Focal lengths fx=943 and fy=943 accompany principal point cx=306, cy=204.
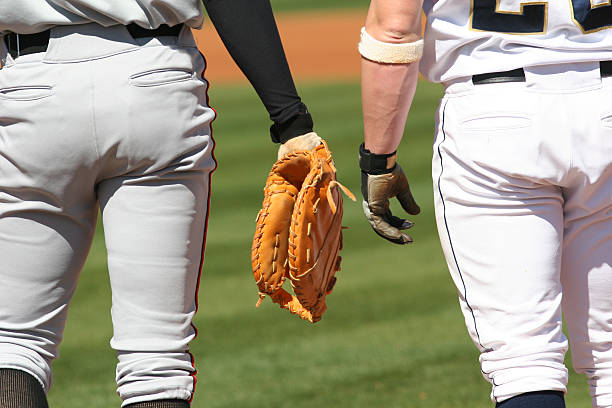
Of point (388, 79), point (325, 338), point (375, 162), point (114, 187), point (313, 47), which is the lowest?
point (313, 47)

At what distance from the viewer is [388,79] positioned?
2.03 metres

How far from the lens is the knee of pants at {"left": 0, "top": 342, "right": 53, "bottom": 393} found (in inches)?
76.1

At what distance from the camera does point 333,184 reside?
2.26 metres

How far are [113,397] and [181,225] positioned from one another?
203 centimetres

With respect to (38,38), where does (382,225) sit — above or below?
below

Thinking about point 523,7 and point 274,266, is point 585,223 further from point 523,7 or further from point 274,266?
point 274,266

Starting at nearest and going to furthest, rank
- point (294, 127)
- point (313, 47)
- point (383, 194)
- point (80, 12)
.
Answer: point (80, 12)
point (294, 127)
point (383, 194)
point (313, 47)

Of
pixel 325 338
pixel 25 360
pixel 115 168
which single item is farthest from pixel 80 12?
pixel 325 338

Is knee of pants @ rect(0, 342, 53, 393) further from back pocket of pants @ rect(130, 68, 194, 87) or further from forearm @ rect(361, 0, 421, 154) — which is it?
forearm @ rect(361, 0, 421, 154)

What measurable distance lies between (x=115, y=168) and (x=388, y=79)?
0.61m

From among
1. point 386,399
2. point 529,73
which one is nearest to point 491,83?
point 529,73

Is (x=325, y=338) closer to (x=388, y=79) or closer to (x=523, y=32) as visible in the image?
(x=388, y=79)

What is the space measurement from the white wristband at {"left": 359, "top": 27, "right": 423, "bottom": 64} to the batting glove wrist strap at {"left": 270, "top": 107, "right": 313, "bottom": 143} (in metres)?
0.24

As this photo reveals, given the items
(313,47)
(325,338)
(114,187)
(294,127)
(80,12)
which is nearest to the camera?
(80,12)
